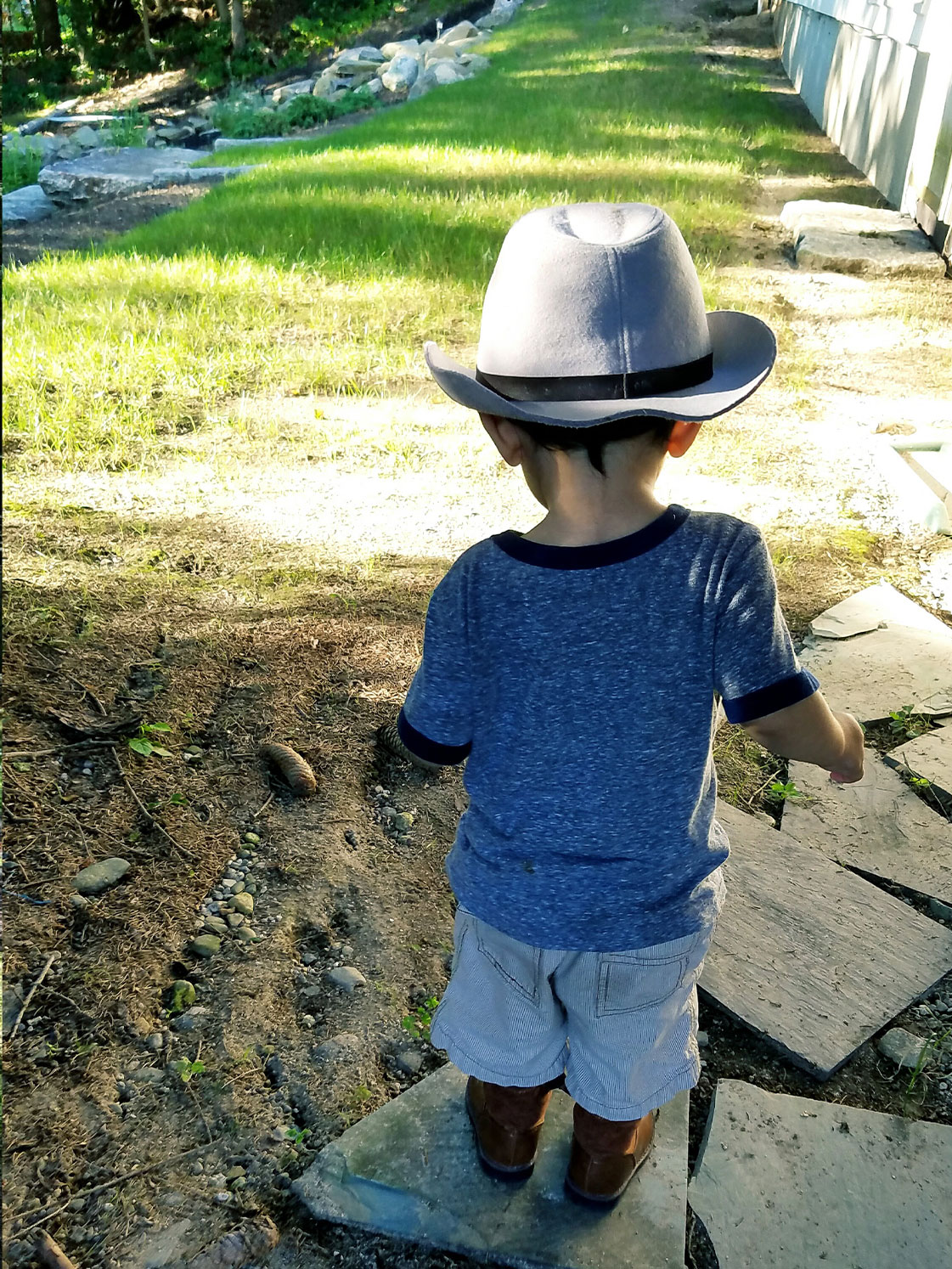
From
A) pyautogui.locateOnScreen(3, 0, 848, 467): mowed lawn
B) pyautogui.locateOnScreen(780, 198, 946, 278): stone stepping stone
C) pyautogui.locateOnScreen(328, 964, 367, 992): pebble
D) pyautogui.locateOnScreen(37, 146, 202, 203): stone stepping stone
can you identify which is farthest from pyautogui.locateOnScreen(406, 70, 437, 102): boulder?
pyautogui.locateOnScreen(328, 964, 367, 992): pebble

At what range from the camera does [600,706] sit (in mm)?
1204

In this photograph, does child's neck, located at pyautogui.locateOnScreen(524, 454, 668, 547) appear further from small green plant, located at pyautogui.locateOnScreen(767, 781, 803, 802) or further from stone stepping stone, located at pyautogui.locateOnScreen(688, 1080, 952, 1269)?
small green plant, located at pyautogui.locateOnScreen(767, 781, 803, 802)

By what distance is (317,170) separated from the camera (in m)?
9.88

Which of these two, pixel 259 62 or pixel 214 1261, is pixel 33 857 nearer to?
pixel 214 1261

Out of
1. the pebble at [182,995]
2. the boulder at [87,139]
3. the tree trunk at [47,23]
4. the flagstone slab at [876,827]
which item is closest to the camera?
the pebble at [182,995]

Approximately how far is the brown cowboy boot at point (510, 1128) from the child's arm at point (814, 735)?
62cm

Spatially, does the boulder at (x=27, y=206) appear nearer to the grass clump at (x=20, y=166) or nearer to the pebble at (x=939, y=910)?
the grass clump at (x=20, y=166)

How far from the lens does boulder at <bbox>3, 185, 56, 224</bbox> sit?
10.7 meters

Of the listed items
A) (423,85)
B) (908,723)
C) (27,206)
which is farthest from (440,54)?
(908,723)

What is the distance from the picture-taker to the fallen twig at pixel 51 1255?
137cm

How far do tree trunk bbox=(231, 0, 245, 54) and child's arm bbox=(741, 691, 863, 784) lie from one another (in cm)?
2900

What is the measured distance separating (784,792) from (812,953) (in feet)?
1.69

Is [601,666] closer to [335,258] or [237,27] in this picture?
[335,258]

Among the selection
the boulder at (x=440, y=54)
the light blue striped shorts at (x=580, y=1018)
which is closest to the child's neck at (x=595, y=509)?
the light blue striped shorts at (x=580, y=1018)
